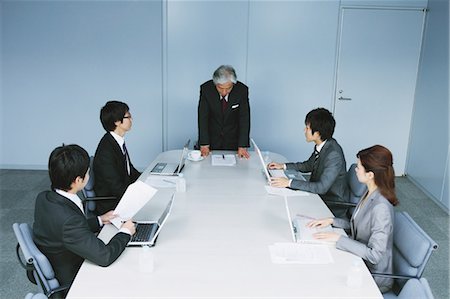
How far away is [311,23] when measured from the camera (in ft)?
17.9

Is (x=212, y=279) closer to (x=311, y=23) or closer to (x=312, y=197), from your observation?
(x=312, y=197)

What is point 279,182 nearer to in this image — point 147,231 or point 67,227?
point 147,231

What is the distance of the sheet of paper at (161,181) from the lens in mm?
3104

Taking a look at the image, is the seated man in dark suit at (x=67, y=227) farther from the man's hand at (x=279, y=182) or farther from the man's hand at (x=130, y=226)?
the man's hand at (x=279, y=182)

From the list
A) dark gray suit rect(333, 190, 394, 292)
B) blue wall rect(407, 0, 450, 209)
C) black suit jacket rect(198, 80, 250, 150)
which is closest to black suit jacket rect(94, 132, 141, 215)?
black suit jacket rect(198, 80, 250, 150)

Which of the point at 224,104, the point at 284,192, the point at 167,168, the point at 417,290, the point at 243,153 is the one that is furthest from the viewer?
the point at 224,104

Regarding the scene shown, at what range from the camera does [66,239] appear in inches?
77.3

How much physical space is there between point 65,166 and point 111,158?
1.09 meters

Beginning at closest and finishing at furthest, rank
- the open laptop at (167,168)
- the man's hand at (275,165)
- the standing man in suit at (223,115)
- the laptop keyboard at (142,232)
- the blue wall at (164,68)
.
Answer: the laptop keyboard at (142,232)
the open laptop at (167,168)
the man's hand at (275,165)
the standing man in suit at (223,115)
the blue wall at (164,68)

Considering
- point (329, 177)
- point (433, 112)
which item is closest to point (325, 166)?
point (329, 177)

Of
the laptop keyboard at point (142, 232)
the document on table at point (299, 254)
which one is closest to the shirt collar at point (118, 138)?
the laptop keyboard at point (142, 232)

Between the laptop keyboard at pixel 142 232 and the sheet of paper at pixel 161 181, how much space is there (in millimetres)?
725

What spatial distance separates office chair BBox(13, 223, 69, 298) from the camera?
6.46 ft

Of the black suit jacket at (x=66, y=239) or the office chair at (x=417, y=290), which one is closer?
the office chair at (x=417, y=290)
